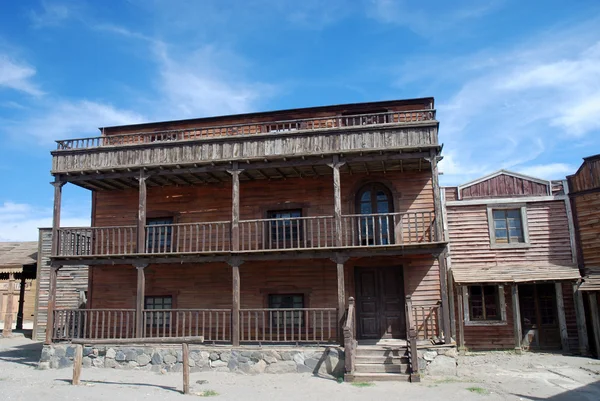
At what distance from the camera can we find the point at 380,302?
57.7 ft

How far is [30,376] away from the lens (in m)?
14.9

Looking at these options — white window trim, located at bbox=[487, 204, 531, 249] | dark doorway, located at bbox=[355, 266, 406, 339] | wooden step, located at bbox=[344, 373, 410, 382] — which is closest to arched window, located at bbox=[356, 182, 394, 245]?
dark doorway, located at bbox=[355, 266, 406, 339]

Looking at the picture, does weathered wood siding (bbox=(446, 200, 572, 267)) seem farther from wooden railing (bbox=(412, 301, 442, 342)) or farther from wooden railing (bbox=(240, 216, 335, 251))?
wooden railing (bbox=(240, 216, 335, 251))

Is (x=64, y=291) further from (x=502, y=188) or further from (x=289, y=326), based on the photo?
(x=502, y=188)

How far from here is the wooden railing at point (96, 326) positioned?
1644cm

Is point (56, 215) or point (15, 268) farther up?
point (56, 215)

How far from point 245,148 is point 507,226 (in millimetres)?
9739

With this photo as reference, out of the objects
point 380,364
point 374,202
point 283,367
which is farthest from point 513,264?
point 283,367

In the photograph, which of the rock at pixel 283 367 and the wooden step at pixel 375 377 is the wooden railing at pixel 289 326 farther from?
the wooden step at pixel 375 377

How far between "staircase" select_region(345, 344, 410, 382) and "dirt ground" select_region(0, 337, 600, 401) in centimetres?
36

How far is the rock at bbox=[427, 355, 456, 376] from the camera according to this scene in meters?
13.9

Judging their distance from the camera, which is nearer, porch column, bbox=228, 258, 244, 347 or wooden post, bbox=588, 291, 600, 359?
porch column, bbox=228, 258, 244, 347

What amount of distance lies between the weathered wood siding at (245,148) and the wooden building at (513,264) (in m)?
4.02

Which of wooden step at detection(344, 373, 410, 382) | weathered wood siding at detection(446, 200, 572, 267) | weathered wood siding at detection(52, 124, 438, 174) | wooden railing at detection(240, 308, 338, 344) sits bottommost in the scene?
wooden step at detection(344, 373, 410, 382)
